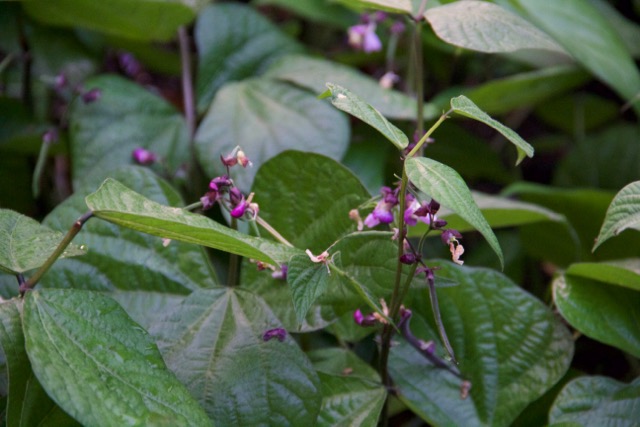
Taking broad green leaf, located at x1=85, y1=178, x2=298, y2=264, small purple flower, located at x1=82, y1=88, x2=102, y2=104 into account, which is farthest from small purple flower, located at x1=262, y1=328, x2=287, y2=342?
small purple flower, located at x1=82, y1=88, x2=102, y2=104

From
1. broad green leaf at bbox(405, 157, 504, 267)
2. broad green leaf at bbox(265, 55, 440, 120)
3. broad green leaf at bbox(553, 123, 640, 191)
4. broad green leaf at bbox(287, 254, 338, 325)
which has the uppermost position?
broad green leaf at bbox(405, 157, 504, 267)

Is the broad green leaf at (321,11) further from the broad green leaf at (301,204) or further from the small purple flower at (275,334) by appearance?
the small purple flower at (275,334)

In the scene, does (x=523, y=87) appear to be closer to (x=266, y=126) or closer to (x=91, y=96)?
(x=266, y=126)

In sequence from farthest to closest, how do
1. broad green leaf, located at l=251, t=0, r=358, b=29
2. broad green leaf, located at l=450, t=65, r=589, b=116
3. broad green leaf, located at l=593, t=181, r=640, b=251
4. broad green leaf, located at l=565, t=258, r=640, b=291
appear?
broad green leaf, located at l=251, t=0, r=358, b=29
broad green leaf, located at l=450, t=65, r=589, b=116
broad green leaf, located at l=565, t=258, r=640, b=291
broad green leaf, located at l=593, t=181, r=640, b=251

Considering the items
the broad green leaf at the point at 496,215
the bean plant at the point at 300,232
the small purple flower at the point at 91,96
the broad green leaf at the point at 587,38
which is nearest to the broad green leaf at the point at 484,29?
the bean plant at the point at 300,232

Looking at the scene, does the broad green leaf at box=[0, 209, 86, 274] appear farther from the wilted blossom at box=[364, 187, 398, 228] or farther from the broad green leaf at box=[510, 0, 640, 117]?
the broad green leaf at box=[510, 0, 640, 117]

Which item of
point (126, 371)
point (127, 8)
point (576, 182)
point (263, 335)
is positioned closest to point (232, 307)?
point (263, 335)
